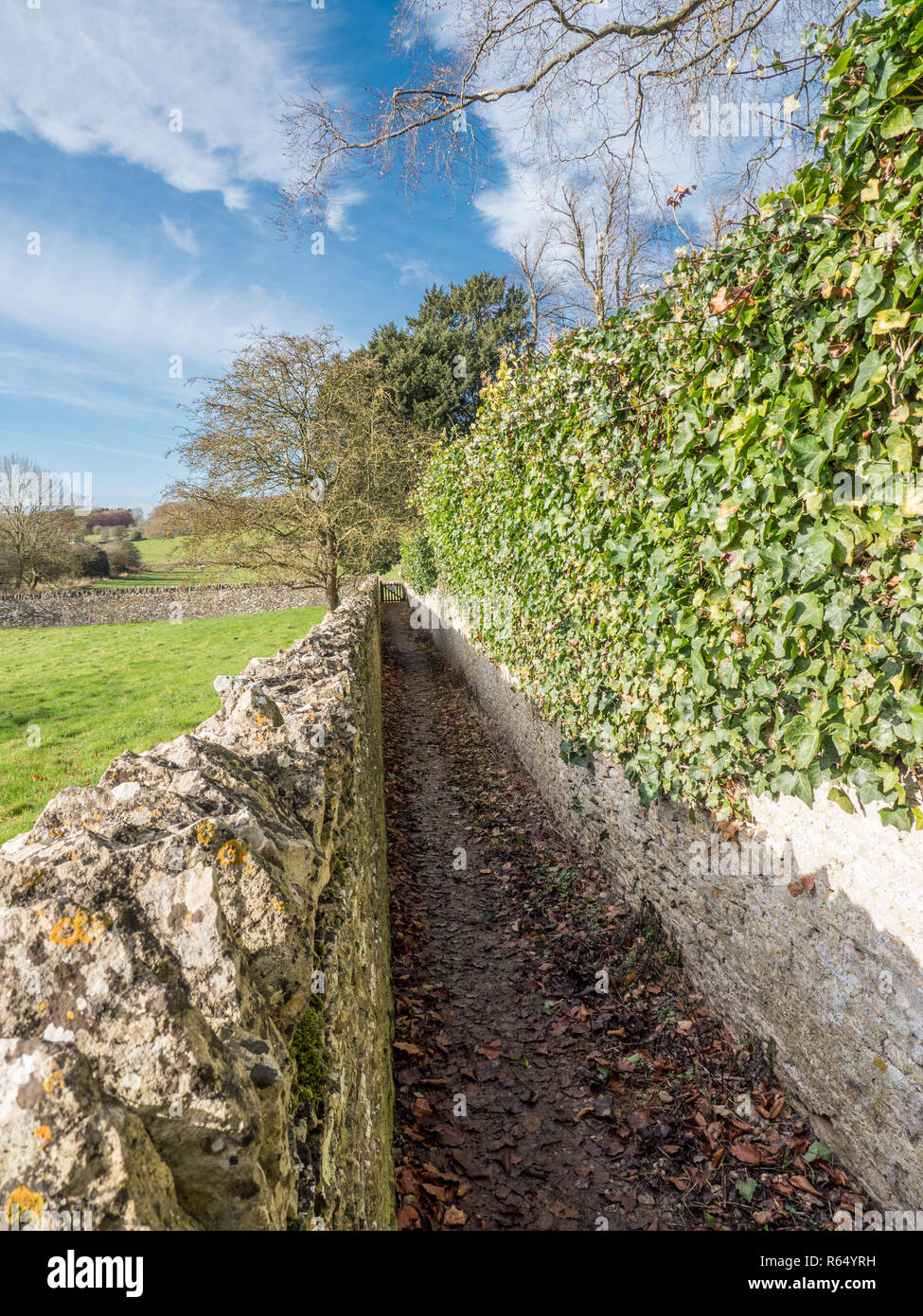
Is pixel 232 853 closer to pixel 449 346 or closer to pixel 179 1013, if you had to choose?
pixel 179 1013

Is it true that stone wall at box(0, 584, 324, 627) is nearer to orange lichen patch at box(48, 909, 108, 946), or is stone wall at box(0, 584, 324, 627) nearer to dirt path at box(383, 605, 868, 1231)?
dirt path at box(383, 605, 868, 1231)

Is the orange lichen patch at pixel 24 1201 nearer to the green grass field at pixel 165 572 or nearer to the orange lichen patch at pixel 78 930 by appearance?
the orange lichen patch at pixel 78 930

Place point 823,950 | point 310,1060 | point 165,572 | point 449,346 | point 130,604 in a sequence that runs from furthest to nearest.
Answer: point 165,572, point 449,346, point 130,604, point 823,950, point 310,1060

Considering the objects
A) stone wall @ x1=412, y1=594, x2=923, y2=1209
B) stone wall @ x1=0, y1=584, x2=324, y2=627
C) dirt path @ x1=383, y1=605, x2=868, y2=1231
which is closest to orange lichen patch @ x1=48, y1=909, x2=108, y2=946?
dirt path @ x1=383, y1=605, x2=868, y2=1231

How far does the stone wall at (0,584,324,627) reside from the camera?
32.2 m

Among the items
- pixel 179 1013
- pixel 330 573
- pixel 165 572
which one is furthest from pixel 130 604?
pixel 179 1013

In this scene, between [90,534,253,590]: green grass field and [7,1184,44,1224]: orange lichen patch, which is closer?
[7,1184,44,1224]: orange lichen patch

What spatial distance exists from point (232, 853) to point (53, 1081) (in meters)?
0.82

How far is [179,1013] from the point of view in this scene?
1281mm

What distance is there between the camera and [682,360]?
4.16 meters

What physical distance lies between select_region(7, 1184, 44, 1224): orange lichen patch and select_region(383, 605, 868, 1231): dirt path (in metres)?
→ 3.07

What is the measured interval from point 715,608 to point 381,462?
1684 cm

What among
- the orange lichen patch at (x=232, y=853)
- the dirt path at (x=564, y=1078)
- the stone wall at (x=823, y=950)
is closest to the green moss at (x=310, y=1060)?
the orange lichen patch at (x=232, y=853)
